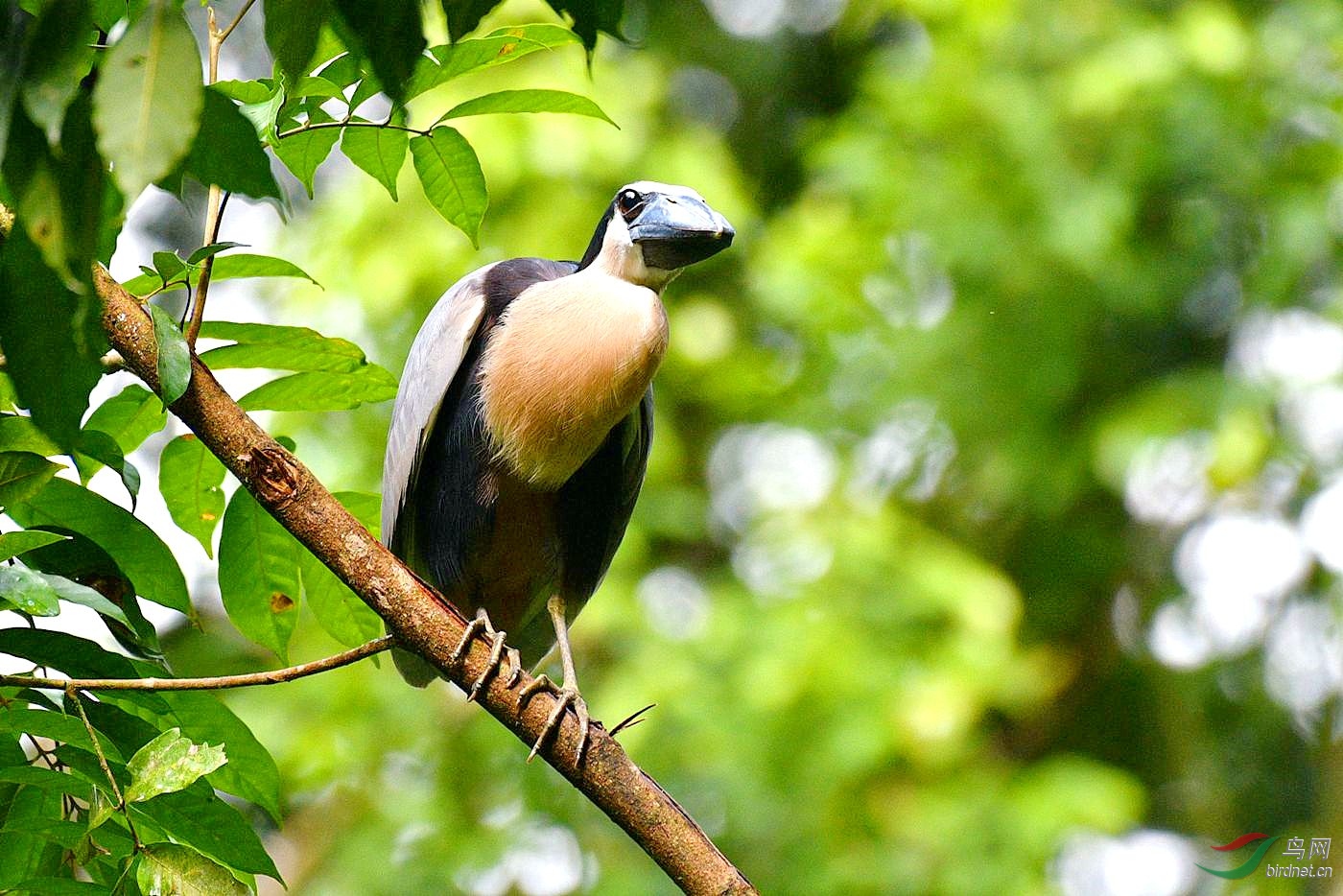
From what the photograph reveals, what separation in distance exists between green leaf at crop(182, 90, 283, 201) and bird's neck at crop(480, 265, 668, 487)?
1334mm

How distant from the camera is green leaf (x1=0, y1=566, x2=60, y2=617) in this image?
1216 mm

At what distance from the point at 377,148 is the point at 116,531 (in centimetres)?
55

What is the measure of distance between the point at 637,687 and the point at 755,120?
369 centimetres

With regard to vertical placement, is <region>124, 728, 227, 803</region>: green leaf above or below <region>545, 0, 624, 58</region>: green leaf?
below

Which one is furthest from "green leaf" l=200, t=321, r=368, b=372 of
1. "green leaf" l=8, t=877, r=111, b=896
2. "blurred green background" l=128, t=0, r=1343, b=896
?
"blurred green background" l=128, t=0, r=1343, b=896

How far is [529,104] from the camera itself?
5.30 feet

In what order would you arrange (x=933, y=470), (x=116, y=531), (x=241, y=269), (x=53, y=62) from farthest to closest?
(x=933, y=470) → (x=241, y=269) → (x=116, y=531) → (x=53, y=62)

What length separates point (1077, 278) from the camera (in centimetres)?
584

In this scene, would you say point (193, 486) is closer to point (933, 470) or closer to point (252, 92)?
point (252, 92)

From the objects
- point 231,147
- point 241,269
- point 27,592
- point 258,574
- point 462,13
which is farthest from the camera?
point 258,574

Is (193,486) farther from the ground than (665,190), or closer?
closer

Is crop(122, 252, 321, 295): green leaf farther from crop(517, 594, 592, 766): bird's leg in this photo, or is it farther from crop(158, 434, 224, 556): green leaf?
crop(517, 594, 592, 766): bird's leg

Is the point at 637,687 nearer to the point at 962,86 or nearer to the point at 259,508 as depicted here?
the point at 962,86

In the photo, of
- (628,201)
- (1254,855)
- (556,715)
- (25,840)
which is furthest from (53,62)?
(1254,855)
